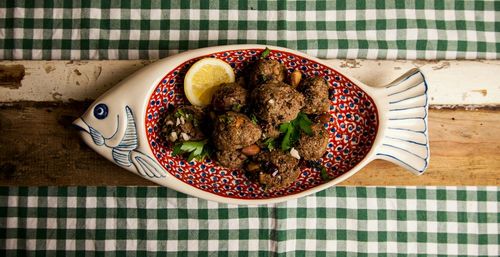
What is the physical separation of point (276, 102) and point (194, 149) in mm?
349

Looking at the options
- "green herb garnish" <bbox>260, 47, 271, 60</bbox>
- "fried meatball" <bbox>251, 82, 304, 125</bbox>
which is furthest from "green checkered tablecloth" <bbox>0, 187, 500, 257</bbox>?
"green herb garnish" <bbox>260, 47, 271, 60</bbox>

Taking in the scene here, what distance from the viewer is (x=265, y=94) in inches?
60.9

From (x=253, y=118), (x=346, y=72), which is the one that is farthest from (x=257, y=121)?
(x=346, y=72)

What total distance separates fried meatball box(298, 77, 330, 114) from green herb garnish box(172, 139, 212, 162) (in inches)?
15.1

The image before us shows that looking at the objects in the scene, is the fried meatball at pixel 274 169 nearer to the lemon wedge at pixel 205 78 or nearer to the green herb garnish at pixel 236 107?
the green herb garnish at pixel 236 107

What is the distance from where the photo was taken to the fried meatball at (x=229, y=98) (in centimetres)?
158

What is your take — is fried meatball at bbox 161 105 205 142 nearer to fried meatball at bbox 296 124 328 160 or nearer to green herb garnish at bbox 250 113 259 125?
green herb garnish at bbox 250 113 259 125

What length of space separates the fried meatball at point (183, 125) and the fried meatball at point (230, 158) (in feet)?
0.33

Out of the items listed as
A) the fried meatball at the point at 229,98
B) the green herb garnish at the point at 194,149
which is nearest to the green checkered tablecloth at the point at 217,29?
the fried meatball at the point at 229,98

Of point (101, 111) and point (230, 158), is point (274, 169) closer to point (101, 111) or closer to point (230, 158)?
point (230, 158)

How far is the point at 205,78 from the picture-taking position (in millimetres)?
1658

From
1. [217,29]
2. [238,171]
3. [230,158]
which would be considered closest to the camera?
[230,158]

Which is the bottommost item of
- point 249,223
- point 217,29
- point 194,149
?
point 249,223

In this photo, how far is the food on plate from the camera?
158 centimetres
